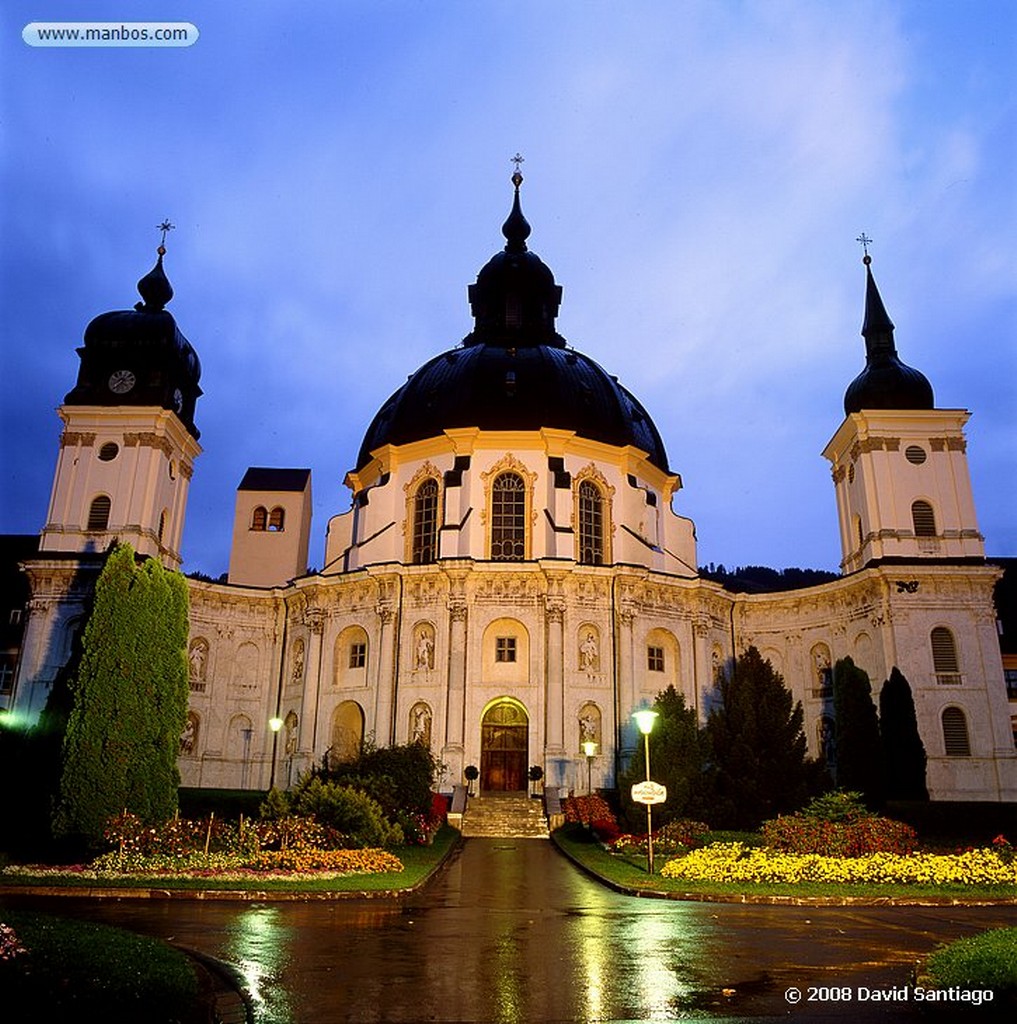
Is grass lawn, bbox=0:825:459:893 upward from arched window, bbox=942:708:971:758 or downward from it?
downward

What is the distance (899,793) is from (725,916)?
79.8 feet

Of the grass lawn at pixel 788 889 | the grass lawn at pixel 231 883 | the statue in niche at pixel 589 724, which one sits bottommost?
the grass lawn at pixel 788 889

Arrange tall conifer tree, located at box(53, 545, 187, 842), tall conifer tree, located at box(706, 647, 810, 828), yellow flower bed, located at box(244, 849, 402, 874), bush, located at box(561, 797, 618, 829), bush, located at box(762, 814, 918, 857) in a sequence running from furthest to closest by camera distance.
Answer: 1. bush, located at box(561, 797, 618, 829)
2. tall conifer tree, located at box(706, 647, 810, 828)
3. bush, located at box(762, 814, 918, 857)
4. tall conifer tree, located at box(53, 545, 187, 842)
5. yellow flower bed, located at box(244, 849, 402, 874)

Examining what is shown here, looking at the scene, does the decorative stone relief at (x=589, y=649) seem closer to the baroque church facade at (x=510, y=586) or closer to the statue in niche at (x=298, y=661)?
the baroque church facade at (x=510, y=586)

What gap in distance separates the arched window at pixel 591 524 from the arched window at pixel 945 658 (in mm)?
16263

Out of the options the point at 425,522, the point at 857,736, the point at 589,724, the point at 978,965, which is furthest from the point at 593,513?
the point at 978,965

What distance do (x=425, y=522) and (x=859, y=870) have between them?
3125cm

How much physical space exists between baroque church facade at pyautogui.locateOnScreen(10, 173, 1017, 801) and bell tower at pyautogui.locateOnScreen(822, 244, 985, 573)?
12cm

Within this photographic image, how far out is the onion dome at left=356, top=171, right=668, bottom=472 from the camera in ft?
162

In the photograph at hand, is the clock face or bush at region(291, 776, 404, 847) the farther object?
the clock face

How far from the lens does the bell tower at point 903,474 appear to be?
151ft

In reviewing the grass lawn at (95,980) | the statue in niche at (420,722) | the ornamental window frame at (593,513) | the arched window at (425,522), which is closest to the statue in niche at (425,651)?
the statue in niche at (420,722)

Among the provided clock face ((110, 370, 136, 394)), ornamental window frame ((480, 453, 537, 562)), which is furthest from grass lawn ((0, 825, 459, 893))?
clock face ((110, 370, 136, 394))

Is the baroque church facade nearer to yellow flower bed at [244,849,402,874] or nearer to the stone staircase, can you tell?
the stone staircase
